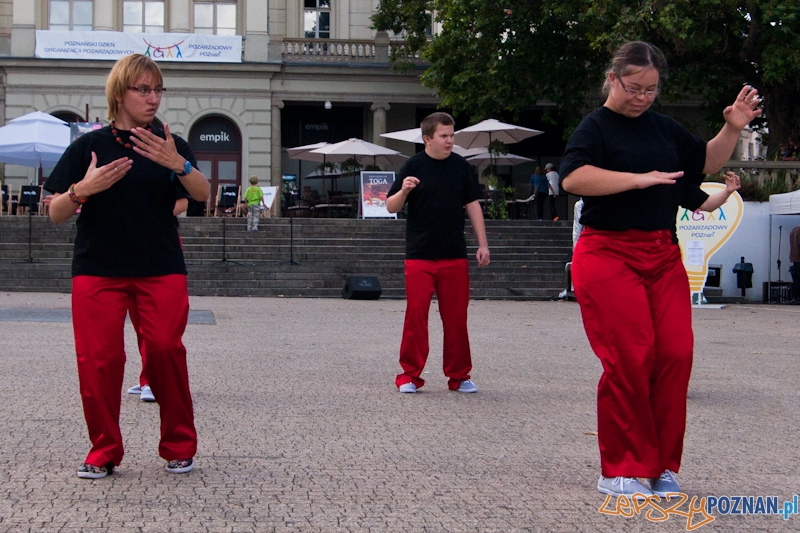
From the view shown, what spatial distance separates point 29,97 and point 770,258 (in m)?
25.5

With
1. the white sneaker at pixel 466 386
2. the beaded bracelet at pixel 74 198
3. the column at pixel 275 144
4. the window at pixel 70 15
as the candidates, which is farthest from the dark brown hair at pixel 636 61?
the window at pixel 70 15

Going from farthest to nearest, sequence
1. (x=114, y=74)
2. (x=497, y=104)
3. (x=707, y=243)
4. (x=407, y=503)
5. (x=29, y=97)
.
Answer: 1. (x=29, y=97)
2. (x=497, y=104)
3. (x=707, y=243)
4. (x=114, y=74)
5. (x=407, y=503)

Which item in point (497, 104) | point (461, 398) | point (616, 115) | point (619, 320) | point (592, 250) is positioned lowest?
point (461, 398)

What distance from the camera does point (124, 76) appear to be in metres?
4.72

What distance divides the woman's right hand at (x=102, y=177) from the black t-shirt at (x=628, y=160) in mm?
1882

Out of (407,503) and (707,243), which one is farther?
(707,243)

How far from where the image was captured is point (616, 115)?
4.59 meters

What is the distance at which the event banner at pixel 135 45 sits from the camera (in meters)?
36.7

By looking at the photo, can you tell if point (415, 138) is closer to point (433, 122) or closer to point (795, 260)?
point (795, 260)

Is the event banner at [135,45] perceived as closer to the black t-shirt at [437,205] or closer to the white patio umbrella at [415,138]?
the white patio umbrella at [415,138]

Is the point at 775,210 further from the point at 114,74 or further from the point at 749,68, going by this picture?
the point at 114,74

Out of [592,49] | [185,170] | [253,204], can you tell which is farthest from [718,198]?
[592,49]

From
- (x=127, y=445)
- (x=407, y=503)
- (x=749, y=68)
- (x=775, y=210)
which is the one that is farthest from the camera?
(x=749, y=68)

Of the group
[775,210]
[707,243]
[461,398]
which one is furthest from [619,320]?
[775,210]
